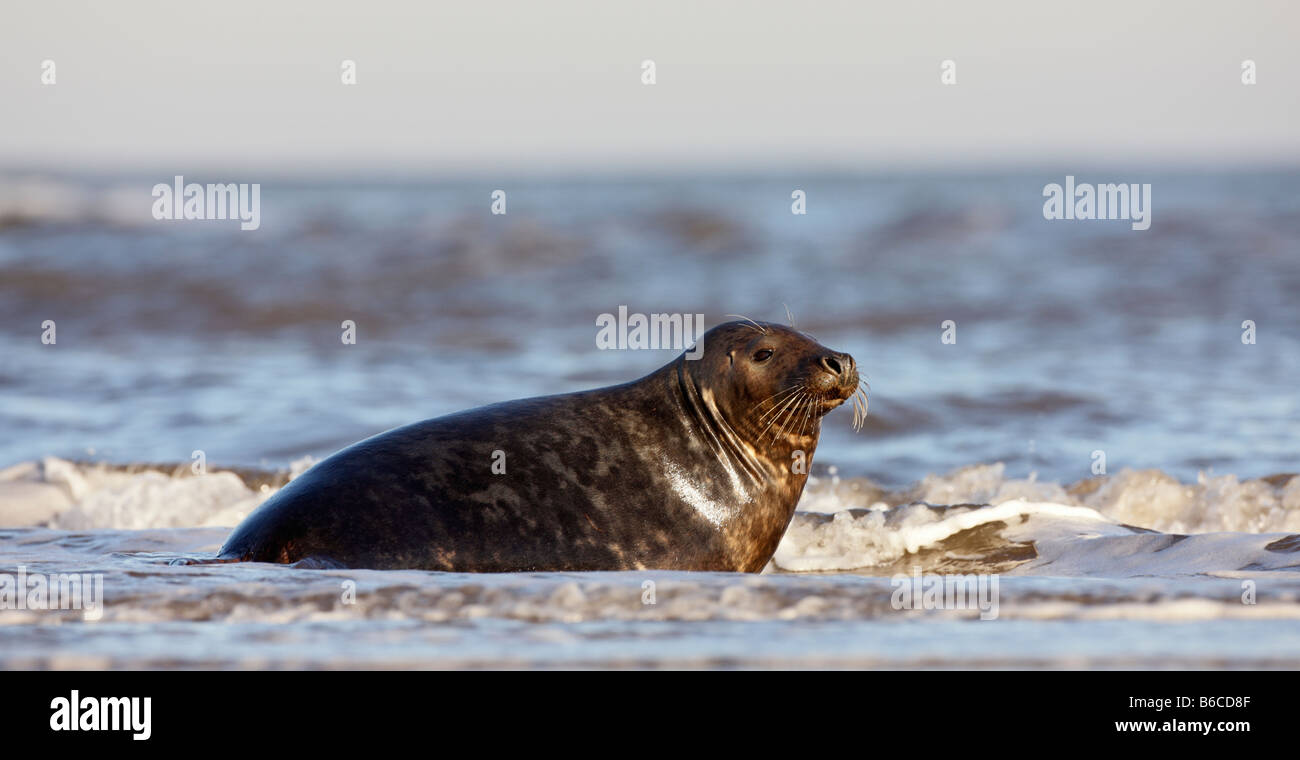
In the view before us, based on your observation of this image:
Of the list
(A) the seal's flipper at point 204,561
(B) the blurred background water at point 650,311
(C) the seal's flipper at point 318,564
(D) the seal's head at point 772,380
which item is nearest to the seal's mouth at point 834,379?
(D) the seal's head at point 772,380

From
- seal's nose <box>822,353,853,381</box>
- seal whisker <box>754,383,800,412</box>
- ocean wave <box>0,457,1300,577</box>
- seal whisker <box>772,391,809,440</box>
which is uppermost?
seal's nose <box>822,353,853,381</box>

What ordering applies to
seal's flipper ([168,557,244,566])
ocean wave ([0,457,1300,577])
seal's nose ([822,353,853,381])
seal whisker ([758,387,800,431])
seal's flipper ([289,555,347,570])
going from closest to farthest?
seal's flipper ([289,555,347,570]) < seal's flipper ([168,557,244,566]) < seal's nose ([822,353,853,381]) < seal whisker ([758,387,800,431]) < ocean wave ([0,457,1300,577])

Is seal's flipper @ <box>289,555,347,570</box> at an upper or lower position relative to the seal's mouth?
lower

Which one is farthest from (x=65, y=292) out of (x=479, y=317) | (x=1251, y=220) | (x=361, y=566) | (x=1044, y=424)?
(x=1251, y=220)

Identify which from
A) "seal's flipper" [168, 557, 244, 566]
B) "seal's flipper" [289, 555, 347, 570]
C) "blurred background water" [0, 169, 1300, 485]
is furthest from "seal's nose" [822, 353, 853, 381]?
"blurred background water" [0, 169, 1300, 485]

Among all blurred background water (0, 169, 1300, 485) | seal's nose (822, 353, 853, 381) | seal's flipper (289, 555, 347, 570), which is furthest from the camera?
blurred background water (0, 169, 1300, 485)

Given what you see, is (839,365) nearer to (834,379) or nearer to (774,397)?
(834,379)

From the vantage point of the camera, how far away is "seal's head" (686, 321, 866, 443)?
541 centimetres

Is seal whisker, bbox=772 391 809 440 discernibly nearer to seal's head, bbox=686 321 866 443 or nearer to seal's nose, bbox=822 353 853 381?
seal's head, bbox=686 321 866 443

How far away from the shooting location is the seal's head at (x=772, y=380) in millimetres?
5410
